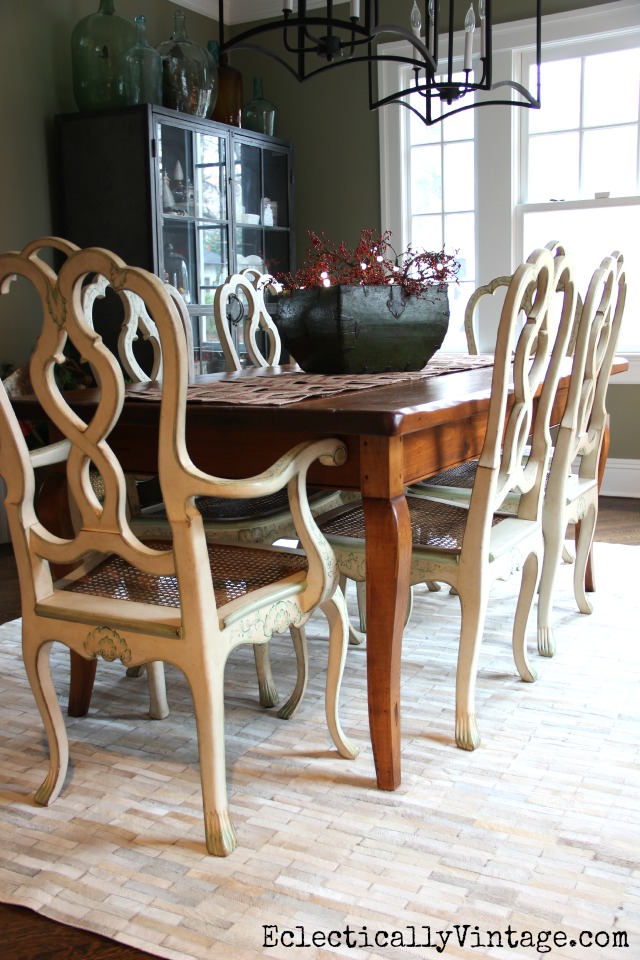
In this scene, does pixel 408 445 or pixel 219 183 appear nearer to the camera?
pixel 408 445

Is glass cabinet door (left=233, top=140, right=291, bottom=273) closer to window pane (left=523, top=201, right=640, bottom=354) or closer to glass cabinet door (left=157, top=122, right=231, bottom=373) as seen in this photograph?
glass cabinet door (left=157, top=122, right=231, bottom=373)

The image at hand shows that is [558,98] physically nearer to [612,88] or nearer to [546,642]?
[612,88]

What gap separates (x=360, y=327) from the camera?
2338 mm

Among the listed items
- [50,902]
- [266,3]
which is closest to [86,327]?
[50,902]

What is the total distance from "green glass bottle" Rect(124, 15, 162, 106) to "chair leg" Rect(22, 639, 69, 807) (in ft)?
10.5

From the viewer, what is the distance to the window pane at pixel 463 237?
5016mm

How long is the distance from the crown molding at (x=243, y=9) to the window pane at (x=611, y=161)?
5.92 feet

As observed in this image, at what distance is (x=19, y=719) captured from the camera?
7.27ft

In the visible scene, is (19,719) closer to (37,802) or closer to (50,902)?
(37,802)

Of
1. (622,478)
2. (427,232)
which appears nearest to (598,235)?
(427,232)

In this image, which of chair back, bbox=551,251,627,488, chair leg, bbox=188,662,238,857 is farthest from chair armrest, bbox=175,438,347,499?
chair back, bbox=551,251,627,488

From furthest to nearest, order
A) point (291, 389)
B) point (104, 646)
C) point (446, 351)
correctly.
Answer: point (446, 351) → point (291, 389) → point (104, 646)

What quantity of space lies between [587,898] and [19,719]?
4.53 ft

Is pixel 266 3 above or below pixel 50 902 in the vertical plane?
above
